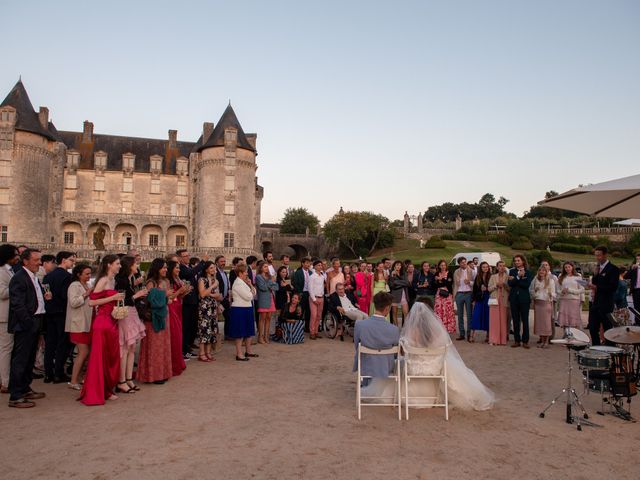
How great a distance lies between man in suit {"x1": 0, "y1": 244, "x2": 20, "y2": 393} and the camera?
20.8 ft

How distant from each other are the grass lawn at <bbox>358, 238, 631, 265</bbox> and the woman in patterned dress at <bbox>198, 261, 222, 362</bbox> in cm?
3639

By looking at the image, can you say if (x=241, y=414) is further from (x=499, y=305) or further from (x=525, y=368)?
(x=499, y=305)

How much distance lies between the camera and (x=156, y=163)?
169 ft

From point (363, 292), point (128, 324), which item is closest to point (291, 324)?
point (363, 292)

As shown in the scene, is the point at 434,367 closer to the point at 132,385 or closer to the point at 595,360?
the point at 595,360

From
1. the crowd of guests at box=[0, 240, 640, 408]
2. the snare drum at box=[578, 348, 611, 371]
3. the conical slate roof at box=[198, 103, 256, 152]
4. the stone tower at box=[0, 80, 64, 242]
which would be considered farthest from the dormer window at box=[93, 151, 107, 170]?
the snare drum at box=[578, 348, 611, 371]

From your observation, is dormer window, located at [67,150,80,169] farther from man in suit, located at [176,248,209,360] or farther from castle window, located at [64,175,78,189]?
man in suit, located at [176,248,209,360]

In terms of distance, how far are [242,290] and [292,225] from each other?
74214 millimetres

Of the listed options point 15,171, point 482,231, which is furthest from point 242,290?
point 482,231

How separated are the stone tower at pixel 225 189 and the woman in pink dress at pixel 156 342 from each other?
40787 millimetres

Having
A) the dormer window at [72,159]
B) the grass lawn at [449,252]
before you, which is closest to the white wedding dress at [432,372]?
the grass lawn at [449,252]

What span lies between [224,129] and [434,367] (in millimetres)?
45006

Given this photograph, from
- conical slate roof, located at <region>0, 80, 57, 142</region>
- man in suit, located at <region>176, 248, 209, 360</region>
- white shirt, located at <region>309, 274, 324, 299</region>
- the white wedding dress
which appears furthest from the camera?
conical slate roof, located at <region>0, 80, 57, 142</region>

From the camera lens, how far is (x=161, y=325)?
7398 millimetres
